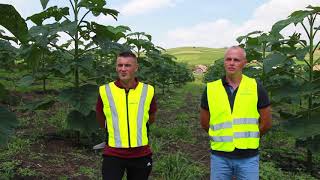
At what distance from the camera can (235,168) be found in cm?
423

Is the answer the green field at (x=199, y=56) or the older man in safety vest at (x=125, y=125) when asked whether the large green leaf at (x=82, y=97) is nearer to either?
the older man in safety vest at (x=125, y=125)

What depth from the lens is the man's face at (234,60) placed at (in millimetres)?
4188

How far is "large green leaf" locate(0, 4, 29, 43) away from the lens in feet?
8.39

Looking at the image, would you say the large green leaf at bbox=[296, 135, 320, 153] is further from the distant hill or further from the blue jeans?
the distant hill

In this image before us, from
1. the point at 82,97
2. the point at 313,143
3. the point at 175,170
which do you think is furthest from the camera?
the point at 82,97

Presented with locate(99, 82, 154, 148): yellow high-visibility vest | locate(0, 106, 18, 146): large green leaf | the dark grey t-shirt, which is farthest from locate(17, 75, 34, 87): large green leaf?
locate(0, 106, 18, 146): large green leaf

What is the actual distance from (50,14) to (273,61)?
3384mm

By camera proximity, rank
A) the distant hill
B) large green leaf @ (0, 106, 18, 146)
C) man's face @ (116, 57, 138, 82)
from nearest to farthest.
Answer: large green leaf @ (0, 106, 18, 146)
man's face @ (116, 57, 138, 82)
the distant hill

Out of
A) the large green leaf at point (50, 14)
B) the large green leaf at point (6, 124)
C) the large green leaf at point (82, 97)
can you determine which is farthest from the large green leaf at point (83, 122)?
the large green leaf at point (6, 124)

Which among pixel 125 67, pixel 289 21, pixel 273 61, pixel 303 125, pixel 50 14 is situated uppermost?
pixel 50 14

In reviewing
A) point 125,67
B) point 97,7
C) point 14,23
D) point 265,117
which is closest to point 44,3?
point 97,7

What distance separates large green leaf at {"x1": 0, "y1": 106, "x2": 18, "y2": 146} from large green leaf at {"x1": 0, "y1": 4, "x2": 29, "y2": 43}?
2.70ft

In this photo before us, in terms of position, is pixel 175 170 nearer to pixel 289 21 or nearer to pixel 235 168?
pixel 235 168

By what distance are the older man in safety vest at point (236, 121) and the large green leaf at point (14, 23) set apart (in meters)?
2.15
